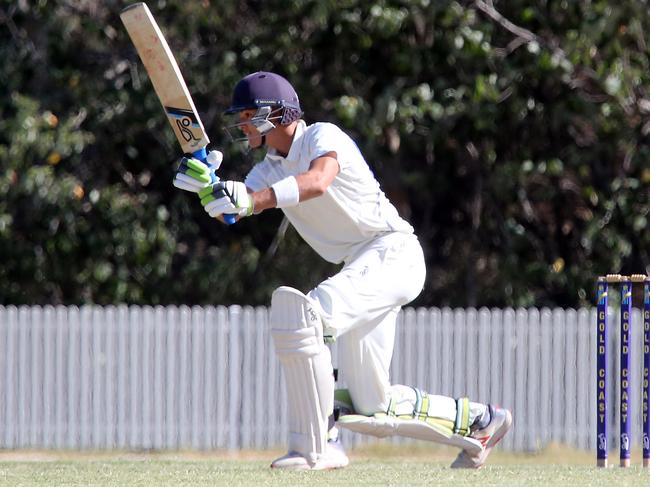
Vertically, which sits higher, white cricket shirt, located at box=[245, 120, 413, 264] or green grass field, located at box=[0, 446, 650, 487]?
white cricket shirt, located at box=[245, 120, 413, 264]

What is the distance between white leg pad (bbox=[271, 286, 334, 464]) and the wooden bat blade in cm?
61

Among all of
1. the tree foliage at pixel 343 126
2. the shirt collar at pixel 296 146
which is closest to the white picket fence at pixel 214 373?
the tree foliage at pixel 343 126

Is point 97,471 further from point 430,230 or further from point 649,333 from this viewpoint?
point 430,230

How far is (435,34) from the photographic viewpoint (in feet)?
32.6

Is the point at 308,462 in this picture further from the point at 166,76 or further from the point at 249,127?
the point at 166,76

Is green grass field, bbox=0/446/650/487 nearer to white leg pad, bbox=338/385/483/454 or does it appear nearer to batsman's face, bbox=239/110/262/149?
white leg pad, bbox=338/385/483/454

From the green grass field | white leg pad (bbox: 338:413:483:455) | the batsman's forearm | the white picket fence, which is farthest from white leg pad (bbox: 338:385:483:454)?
the white picket fence

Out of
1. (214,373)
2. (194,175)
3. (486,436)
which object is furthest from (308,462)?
(214,373)

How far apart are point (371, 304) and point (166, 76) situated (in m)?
1.05

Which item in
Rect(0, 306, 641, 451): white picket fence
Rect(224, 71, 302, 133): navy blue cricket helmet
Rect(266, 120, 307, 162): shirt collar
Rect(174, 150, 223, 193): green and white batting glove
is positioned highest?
Rect(224, 71, 302, 133): navy blue cricket helmet

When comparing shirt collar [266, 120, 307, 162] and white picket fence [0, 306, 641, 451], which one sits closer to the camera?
shirt collar [266, 120, 307, 162]

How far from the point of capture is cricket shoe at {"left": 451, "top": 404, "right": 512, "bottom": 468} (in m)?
5.22

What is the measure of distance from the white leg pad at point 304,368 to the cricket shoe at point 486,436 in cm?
69

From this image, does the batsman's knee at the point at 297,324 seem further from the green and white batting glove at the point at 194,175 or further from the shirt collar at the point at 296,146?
the shirt collar at the point at 296,146
